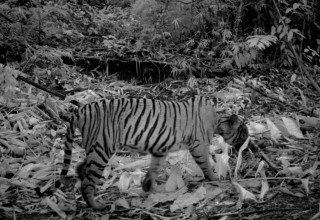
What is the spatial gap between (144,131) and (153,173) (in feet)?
1.91

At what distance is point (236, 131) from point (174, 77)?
4169 millimetres

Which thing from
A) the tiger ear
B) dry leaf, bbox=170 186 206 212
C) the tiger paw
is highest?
the tiger ear

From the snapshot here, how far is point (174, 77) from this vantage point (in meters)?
9.23

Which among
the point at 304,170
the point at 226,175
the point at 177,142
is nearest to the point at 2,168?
the point at 177,142

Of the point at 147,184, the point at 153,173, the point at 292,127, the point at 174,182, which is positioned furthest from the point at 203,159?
the point at 292,127

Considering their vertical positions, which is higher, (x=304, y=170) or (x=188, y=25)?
(x=188, y=25)

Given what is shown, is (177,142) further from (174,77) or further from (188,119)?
(174,77)

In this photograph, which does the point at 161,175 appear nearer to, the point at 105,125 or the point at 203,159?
the point at 203,159

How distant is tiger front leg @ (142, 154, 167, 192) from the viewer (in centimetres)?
477

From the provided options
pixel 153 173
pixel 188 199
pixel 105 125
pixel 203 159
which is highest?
pixel 105 125

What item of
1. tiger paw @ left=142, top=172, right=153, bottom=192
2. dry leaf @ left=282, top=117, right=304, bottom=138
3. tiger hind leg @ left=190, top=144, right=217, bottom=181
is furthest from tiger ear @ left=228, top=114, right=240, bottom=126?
tiger paw @ left=142, top=172, right=153, bottom=192

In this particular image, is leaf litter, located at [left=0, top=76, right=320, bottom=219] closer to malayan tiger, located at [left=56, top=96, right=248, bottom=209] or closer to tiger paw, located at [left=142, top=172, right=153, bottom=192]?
tiger paw, located at [left=142, top=172, right=153, bottom=192]

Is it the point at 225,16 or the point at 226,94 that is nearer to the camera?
the point at 226,94

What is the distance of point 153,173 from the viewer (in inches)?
192
